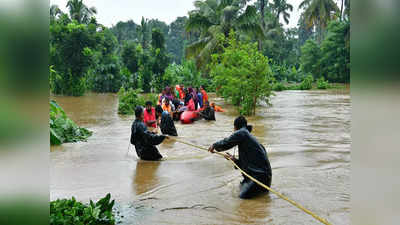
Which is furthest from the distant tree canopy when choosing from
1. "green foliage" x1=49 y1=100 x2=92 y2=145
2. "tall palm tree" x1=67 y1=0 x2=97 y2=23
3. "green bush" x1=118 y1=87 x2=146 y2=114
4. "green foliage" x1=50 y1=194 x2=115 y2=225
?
"green foliage" x1=50 y1=194 x2=115 y2=225

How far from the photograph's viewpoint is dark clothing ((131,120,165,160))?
299 inches

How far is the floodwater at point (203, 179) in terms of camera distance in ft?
16.7

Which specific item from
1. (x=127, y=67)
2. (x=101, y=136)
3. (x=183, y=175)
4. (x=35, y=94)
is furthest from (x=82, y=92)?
(x=35, y=94)

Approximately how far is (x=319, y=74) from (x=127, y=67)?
22.3 metres

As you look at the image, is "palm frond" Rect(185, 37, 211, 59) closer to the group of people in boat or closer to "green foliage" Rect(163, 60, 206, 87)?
"green foliage" Rect(163, 60, 206, 87)

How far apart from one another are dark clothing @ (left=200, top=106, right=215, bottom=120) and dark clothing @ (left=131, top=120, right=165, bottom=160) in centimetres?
678

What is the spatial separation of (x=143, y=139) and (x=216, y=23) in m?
22.5

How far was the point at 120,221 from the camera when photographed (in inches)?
188

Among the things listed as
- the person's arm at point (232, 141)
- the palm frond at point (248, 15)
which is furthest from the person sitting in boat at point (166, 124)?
the palm frond at point (248, 15)

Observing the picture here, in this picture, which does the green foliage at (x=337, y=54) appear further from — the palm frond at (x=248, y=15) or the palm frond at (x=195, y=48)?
the palm frond at (x=195, y=48)

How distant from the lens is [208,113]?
1491 centimetres

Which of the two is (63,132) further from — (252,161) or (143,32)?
(143,32)

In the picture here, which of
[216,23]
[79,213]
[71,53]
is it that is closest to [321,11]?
[216,23]

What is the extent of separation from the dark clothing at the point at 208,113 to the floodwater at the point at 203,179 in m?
2.37
